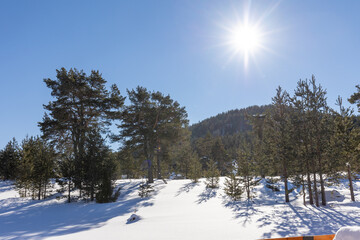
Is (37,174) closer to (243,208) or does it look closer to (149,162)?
(149,162)

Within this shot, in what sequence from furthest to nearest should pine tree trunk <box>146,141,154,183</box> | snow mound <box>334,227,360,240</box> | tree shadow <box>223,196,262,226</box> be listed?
pine tree trunk <box>146,141,154,183</box> → tree shadow <box>223,196,262,226</box> → snow mound <box>334,227,360,240</box>

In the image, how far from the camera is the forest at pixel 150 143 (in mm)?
15289

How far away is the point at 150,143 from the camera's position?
26.3m

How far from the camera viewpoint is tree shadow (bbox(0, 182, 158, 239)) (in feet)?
31.0

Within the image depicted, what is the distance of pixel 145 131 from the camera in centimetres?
2606

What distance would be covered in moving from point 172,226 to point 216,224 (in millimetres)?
2168

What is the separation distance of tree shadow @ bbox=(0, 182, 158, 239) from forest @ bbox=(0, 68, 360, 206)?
1989 millimetres

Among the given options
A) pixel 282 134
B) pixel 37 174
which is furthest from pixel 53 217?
pixel 282 134

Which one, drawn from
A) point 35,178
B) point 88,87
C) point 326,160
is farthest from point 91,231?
point 88,87

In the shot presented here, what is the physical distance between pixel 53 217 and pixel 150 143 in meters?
14.5

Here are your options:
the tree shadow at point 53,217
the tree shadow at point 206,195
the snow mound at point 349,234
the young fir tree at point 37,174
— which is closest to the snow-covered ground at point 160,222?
the tree shadow at point 53,217

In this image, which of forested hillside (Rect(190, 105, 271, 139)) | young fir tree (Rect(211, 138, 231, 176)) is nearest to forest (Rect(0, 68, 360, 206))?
young fir tree (Rect(211, 138, 231, 176))

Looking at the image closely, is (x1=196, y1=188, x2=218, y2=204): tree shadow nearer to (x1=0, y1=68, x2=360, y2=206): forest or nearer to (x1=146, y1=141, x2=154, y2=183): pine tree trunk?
(x1=0, y1=68, x2=360, y2=206): forest

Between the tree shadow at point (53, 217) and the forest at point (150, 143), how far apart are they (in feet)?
6.53
